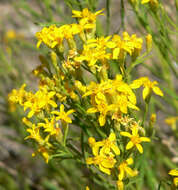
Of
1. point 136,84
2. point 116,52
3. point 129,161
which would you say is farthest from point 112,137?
point 116,52

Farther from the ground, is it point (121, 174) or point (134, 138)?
point (134, 138)

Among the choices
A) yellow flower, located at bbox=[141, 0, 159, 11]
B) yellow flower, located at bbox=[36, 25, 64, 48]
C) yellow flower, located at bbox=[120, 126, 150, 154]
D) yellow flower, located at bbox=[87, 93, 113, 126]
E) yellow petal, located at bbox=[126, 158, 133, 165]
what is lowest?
yellow petal, located at bbox=[126, 158, 133, 165]

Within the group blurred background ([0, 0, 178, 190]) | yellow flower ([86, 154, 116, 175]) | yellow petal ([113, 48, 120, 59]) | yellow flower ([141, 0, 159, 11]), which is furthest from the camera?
blurred background ([0, 0, 178, 190])

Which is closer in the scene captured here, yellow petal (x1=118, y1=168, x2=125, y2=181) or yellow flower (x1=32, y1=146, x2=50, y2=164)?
yellow petal (x1=118, y1=168, x2=125, y2=181)

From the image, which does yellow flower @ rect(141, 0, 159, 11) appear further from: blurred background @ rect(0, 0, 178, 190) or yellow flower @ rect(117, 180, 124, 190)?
yellow flower @ rect(117, 180, 124, 190)

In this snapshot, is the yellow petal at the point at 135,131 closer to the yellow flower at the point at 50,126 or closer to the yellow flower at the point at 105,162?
the yellow flower at the point at 105,162

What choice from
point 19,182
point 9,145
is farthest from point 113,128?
point 9,145

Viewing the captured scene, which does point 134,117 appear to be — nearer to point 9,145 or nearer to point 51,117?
point 51,117

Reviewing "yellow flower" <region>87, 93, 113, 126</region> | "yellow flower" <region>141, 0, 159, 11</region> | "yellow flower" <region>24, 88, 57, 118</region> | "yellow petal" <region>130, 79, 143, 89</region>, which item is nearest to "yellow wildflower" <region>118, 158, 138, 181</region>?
"yellow flower" <region>87, 93, 113, 126</region>

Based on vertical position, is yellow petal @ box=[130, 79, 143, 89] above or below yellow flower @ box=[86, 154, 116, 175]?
above

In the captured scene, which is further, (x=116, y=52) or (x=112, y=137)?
(x=116, y=52)

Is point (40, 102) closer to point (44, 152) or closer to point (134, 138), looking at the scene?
point (44, 152)
